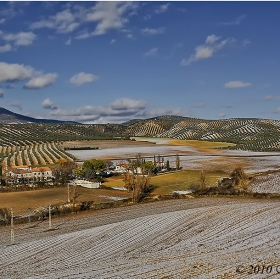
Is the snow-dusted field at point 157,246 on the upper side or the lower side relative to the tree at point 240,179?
lower

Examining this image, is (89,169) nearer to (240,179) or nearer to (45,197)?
(45,197)

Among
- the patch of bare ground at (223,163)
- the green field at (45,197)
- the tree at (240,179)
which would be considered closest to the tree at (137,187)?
the green field at (45,197)

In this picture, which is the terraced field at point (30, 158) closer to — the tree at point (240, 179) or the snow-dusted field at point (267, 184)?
the tree at point (240, 179)

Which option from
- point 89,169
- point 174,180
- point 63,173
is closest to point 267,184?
point 174,180

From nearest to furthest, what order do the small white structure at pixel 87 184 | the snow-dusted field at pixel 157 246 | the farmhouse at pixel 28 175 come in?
the snow-dusted field at pixel 157 246, the small white structure at pixel 87 184, the farmhouse at pixel 28 175

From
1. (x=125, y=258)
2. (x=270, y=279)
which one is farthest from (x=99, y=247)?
(x=270, y=279)

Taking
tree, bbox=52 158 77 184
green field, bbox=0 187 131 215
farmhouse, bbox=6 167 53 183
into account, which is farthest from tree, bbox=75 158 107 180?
green field, bbox=0 187 131 215
